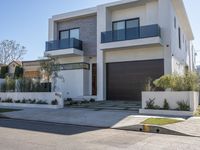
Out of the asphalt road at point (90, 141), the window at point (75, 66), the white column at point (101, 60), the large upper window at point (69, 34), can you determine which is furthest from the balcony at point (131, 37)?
the asphalt road at point (90, 141)

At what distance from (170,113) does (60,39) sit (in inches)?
574

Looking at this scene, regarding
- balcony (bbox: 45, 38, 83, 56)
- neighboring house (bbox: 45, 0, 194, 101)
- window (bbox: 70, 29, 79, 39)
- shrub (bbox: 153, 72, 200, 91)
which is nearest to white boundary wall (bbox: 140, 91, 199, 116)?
shrub (bbox: 153, 72, 200, 91)

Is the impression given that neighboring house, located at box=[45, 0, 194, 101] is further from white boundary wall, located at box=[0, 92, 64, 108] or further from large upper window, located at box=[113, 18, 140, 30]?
white boundary wall, located at box=[0, 92, 64, 108]

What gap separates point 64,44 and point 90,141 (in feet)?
51.6

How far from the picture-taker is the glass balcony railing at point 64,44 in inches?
865

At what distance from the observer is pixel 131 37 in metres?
19.1

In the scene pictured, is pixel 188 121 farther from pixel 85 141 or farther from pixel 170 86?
pixel 85 141

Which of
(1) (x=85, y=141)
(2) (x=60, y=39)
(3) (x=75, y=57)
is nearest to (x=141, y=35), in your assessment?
(3) (x=75, y=57)

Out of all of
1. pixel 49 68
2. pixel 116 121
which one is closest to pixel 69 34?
pixel 49 68

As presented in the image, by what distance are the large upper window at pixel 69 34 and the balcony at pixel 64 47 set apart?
4.81ft

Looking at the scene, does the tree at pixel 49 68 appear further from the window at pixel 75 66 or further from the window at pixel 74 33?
the window at pixel 74 33

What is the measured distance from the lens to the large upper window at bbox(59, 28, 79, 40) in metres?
23.7

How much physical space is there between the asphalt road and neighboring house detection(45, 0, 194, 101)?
428 inches

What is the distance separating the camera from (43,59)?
785 inches
